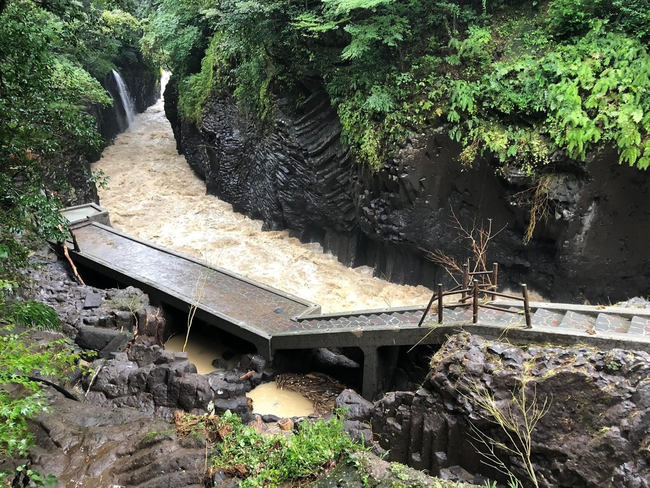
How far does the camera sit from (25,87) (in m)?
5.68

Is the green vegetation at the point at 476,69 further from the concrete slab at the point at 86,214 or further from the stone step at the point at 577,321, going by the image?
the concrete slab at the point at 86,214

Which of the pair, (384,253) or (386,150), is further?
(384,253)

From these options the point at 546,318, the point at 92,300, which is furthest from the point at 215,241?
the point at 546,318

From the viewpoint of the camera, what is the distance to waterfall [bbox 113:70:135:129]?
2605 cm

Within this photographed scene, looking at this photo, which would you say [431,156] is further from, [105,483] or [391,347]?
[105,483]

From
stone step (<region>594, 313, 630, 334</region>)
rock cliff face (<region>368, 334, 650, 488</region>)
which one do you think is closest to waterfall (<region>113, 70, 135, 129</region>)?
rock cliff face (<region>368, 334, 650, 488</region>)

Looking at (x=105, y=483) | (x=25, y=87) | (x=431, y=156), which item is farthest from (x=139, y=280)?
(x=431, y=156)

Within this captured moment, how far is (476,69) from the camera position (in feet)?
34.9

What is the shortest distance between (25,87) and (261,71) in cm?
1073

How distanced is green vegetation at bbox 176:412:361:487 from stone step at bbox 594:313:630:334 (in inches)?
144

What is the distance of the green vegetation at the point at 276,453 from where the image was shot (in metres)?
4.66

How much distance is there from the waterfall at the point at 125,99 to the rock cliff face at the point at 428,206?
11791 millimetres

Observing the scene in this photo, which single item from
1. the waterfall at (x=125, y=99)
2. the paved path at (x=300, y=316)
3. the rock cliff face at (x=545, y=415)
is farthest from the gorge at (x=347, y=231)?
the waterfall at (x=125, y=99)

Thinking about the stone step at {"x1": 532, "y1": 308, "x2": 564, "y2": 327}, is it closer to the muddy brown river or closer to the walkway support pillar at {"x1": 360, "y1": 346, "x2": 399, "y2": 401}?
the walkway support pillar at {"x1": 360, "y1": 346, "x2": 399, "y2": 401}
